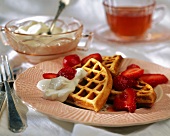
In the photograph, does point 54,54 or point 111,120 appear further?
point 54,54

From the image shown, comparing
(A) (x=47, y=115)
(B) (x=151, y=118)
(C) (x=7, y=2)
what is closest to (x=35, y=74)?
(A) (x=47, y=115)

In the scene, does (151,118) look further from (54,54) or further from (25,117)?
(54,54)

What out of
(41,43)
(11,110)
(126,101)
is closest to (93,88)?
(126,101)

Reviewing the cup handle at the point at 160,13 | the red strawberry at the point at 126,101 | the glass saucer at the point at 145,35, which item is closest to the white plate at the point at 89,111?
the red strawberry at the point at 126,101

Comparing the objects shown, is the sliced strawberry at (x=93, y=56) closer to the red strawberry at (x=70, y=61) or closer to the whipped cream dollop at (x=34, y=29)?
the red strawberry at (x=70, y=61)

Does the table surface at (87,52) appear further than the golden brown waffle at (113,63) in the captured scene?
No

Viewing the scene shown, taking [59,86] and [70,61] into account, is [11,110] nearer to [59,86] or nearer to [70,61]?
[59,86]
